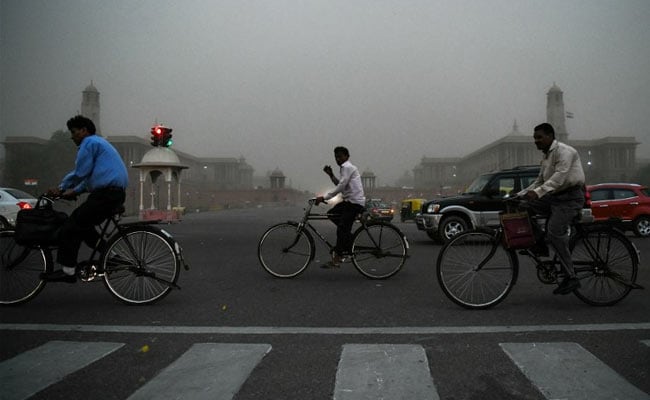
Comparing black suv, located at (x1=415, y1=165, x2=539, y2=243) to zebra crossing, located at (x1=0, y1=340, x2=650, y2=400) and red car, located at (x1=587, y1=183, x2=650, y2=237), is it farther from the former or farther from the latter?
zebra crossing, located at (x1=0, y1=340, x2=650, y2=400)

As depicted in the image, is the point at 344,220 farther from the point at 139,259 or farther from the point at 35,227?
the point at 35,227

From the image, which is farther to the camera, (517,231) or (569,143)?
(569,143)

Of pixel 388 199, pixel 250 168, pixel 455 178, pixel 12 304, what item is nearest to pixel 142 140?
pixel 388 199

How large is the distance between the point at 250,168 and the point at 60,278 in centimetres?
18042

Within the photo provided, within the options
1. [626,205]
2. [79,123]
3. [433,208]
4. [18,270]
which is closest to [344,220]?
[79,123]

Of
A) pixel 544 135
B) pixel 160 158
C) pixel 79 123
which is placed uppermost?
pixel 160 158

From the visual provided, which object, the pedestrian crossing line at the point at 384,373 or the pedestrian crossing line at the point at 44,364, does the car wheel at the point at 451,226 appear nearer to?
the pedestrian crossing line at the point at 384,373

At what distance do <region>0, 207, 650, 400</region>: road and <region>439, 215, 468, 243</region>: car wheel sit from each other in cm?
542

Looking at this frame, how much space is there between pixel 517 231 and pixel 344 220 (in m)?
2.41

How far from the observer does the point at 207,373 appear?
269cm

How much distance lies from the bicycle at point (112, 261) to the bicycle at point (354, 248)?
5.51ft

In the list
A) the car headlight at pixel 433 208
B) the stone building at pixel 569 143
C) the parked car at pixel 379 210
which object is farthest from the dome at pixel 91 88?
the car headlight at pixel 433 208

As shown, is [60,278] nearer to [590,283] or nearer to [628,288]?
[590,283]

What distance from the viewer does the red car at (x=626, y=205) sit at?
12867 millimetres
